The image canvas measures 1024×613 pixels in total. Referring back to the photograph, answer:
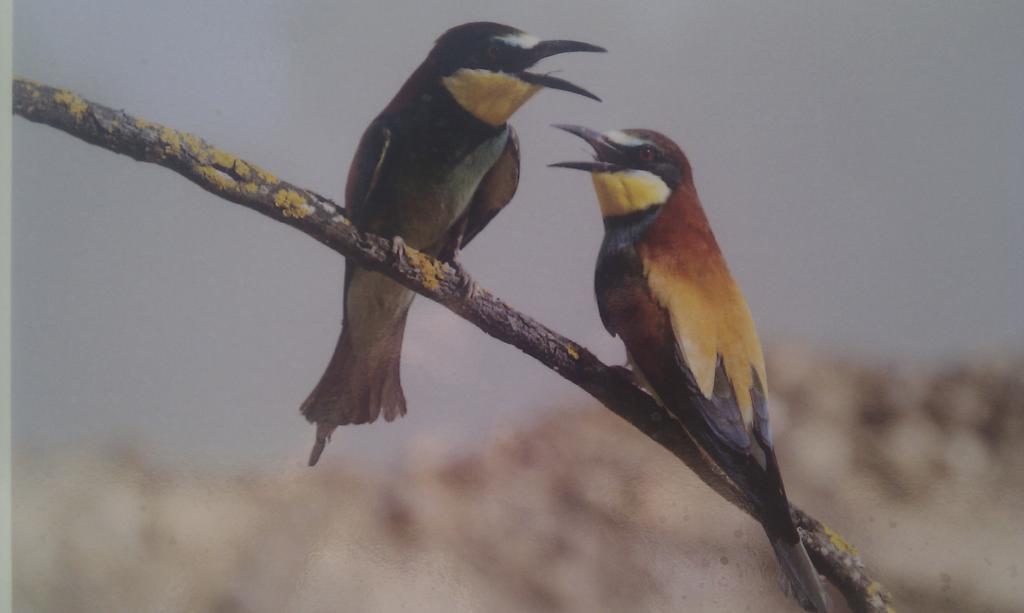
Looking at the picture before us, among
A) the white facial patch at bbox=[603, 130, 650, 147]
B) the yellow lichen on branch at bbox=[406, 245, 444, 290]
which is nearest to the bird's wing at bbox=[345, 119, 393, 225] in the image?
the yellow lichen on branch at bbox=[406, 245, 444, 290]

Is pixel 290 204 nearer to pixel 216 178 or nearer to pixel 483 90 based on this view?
pixel 216 178

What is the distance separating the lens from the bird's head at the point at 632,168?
129cm

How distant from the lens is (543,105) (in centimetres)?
132

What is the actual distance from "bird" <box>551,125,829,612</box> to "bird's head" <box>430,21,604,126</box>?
0.35ft

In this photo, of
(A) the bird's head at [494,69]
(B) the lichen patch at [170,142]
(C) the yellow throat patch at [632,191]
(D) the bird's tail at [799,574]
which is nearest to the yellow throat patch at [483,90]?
(A) the bird's head at [494,69]

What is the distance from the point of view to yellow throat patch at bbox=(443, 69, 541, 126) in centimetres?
129

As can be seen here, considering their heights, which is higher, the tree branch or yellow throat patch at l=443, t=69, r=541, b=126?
yellow throat patch at l=443, t=69, r=541, b=126

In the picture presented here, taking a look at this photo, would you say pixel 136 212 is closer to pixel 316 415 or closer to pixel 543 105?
pixel 316 415

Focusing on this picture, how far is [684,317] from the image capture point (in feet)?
4.08

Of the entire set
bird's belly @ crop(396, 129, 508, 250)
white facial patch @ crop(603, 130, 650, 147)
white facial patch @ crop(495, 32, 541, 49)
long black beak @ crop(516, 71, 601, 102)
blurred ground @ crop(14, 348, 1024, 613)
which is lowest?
blurred ground @ crop(14, 348, 1024, 613)

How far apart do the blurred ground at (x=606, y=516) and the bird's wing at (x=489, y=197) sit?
14.7 inches

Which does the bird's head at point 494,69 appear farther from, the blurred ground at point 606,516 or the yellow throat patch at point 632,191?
the blurred ground at point 606,516

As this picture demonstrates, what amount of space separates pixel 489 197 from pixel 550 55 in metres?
0.28

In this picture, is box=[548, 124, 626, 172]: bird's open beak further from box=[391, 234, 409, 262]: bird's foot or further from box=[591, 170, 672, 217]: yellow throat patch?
box=[391, 234, 409, 262]: bird's foot
